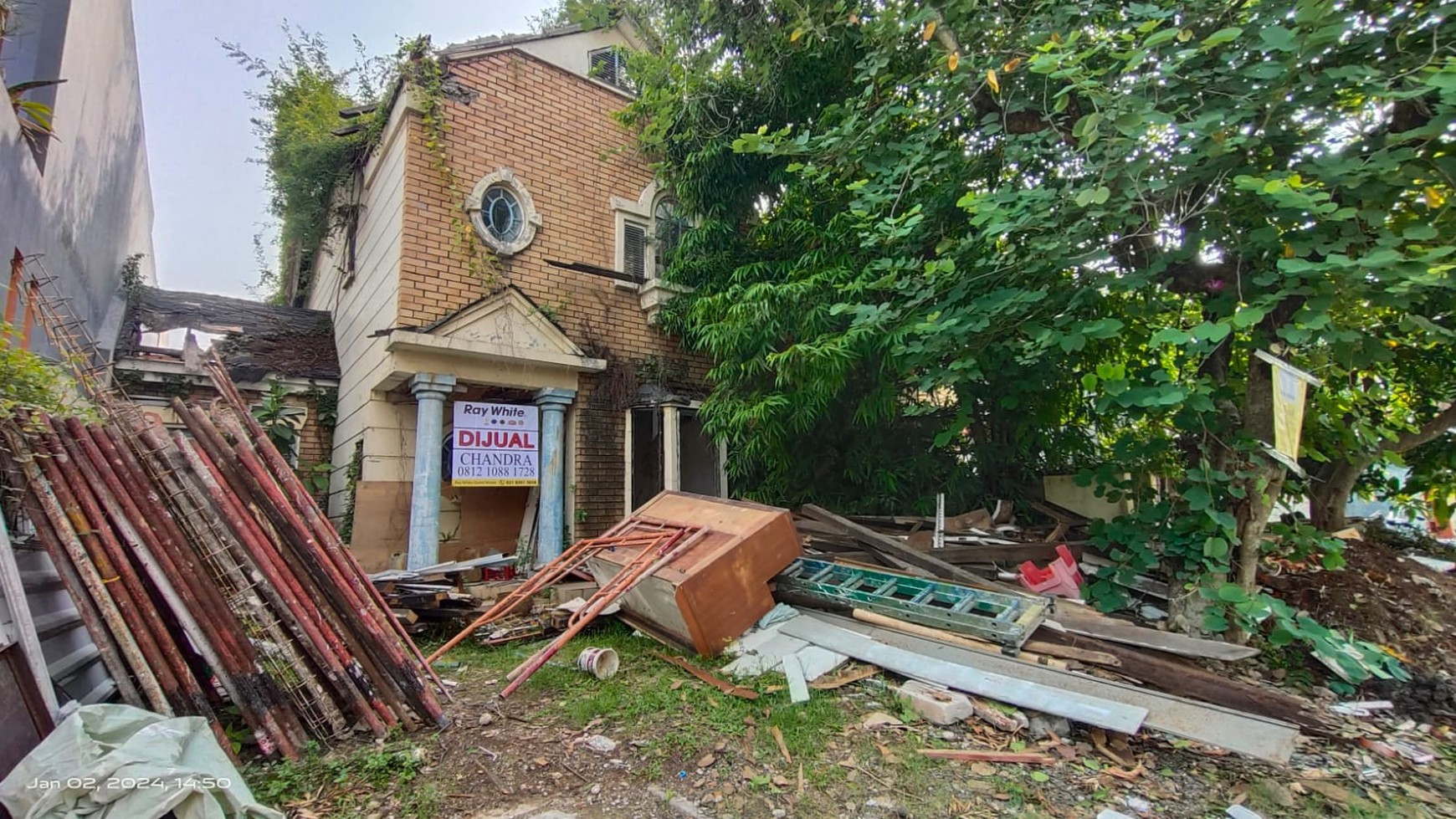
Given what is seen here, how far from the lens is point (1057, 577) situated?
4812mm

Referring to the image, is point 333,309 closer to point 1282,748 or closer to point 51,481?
point 51,481

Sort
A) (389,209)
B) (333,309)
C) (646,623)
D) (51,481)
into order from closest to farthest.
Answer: (51,481), (646,623), (389,209), (333,309)

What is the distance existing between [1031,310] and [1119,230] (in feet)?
2.39

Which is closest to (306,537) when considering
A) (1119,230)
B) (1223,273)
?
(1119,230)

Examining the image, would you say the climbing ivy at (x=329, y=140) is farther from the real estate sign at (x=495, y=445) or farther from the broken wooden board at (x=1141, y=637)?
the broken wooden board at (x=1141, y=637)

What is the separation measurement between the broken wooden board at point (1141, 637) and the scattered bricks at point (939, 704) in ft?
3.51

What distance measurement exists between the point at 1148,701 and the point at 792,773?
1963 mm

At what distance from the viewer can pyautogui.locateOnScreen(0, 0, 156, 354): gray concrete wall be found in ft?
13.9

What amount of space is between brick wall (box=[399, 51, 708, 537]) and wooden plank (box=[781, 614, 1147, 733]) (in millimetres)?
3890

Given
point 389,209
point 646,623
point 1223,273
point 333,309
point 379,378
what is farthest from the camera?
point 333,309

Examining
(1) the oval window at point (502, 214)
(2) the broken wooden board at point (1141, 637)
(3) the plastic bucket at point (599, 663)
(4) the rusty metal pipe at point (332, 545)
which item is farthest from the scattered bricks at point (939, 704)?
(1) the oval window at point (502, 214)

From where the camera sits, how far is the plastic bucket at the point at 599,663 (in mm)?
4062

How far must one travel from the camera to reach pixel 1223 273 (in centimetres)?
395
